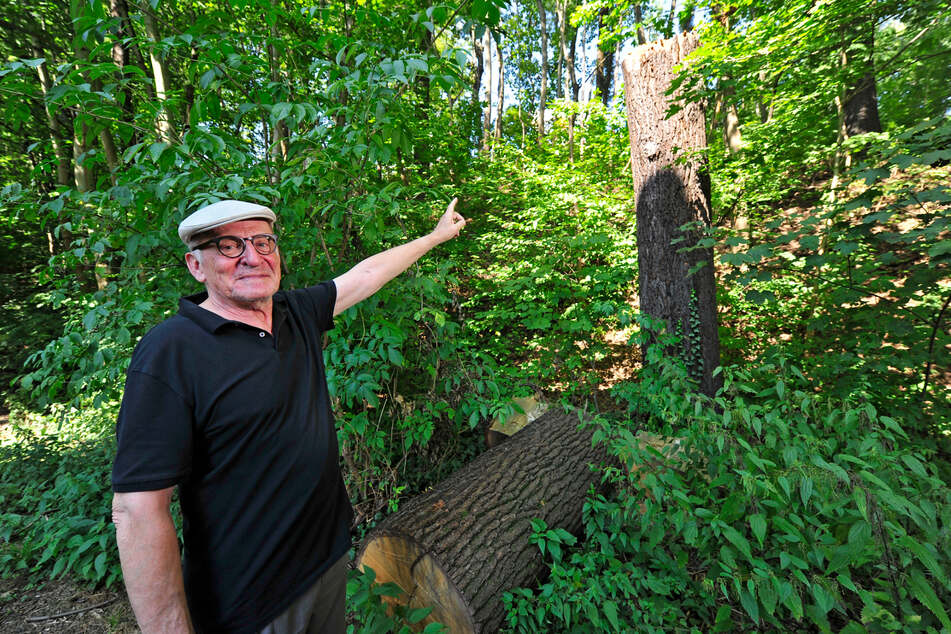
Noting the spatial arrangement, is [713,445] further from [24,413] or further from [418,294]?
[24,413]

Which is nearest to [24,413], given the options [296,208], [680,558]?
[296,208]

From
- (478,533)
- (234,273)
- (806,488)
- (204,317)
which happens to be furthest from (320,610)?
(806,488)

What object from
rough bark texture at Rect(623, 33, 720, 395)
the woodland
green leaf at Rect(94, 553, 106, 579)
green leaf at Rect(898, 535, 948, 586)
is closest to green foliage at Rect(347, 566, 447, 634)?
the woodland

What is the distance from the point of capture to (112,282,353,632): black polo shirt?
0.94 metres

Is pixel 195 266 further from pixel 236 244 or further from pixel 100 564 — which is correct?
pixel 100 564

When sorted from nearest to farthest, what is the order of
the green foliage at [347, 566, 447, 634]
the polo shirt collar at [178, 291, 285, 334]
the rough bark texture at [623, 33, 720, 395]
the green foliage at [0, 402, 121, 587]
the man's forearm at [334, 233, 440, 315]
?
1. the polo shirt collar at [178, 291, 285, 334]
2. the green foliage at [347, 566, 447, 634]
3. the man's forearm at [334, 233, 440, 315]
4. the green foliage at [0, 402, 121, 587]
5. the rough bark texture at [623, 33, 720, 395]

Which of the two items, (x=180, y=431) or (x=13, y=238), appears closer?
(x=180, y=431)

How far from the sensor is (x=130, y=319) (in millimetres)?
1672

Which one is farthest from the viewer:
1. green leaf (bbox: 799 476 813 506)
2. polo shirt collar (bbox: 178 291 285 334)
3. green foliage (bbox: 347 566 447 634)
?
green foliage (bbox: 347 566 447 634)

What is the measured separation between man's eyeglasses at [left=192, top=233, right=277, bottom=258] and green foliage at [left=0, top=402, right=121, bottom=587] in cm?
204

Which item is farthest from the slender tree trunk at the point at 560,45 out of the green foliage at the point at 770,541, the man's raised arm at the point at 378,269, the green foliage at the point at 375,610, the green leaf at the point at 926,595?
the green foliage at the point at 375,610

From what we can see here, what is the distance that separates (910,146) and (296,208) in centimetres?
331

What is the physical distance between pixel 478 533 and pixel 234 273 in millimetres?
1847

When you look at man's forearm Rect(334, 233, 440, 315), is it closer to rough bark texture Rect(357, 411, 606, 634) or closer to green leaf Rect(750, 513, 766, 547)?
rough bark texture Rect(357, 411, 606, 634)
